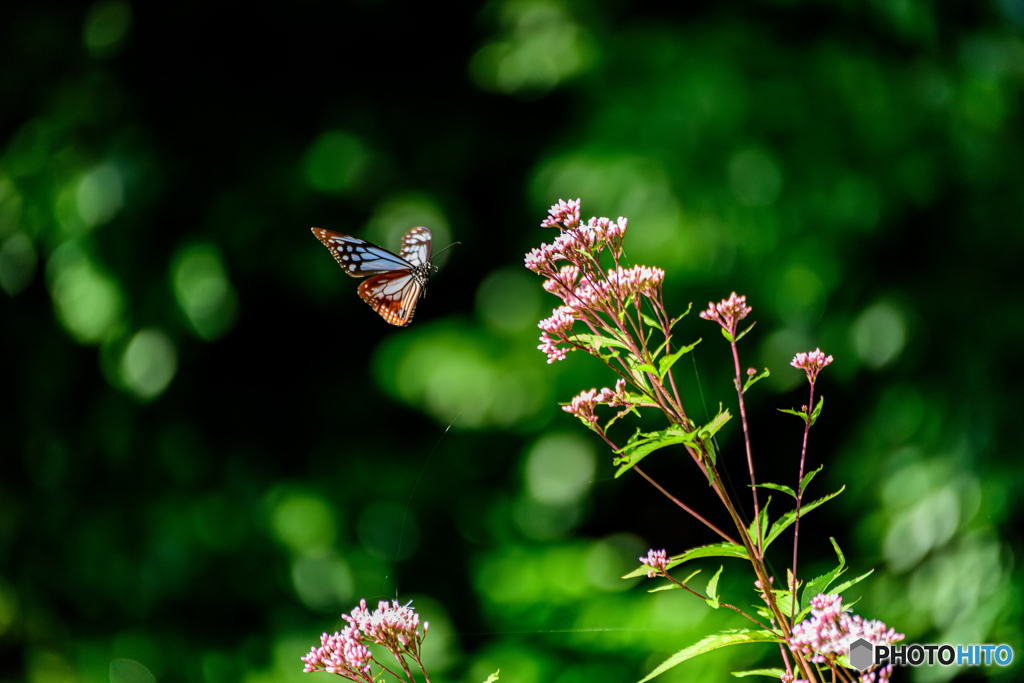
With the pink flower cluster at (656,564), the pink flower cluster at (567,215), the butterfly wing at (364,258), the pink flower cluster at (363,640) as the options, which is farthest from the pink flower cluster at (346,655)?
the butterfly wing at (364,258)

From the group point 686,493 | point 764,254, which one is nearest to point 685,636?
point 686,493

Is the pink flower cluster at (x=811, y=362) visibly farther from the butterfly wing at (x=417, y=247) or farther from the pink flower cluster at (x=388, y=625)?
the butterfly wing at (x=417, y=247)

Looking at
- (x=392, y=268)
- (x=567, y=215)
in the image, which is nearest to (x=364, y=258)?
(x=392, y=268)

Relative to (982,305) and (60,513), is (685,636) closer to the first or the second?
(982,305)

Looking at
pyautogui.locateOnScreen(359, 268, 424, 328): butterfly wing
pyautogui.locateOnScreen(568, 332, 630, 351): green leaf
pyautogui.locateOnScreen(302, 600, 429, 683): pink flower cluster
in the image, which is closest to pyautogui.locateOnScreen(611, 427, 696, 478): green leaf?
pyautogui.locateOnScreen(568, 332, 630, 351): green leaf

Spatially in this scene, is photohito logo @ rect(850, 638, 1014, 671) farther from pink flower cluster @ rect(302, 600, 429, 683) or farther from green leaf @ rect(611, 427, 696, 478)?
pink flower cluster @ rect(302, 600, 429, 683)

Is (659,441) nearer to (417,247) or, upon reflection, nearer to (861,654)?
(861,654)

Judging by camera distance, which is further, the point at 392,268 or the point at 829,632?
the point at 392,268
